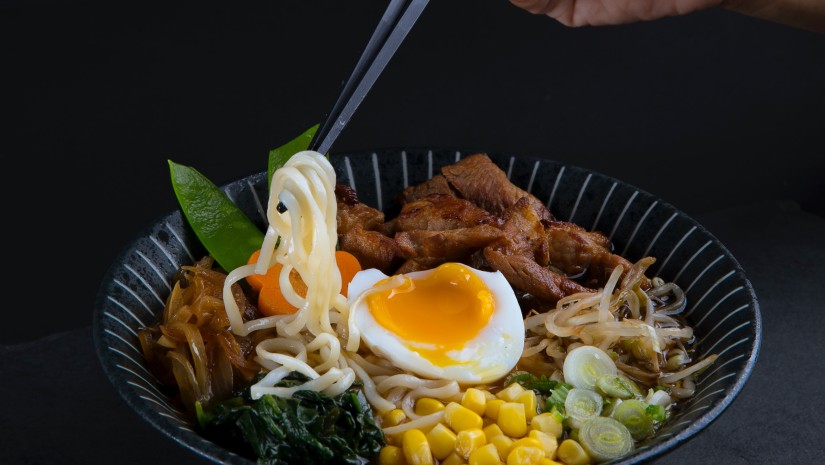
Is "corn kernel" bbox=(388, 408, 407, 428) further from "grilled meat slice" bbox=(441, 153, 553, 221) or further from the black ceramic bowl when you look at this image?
"grilled meat slice" bbox=(441, 153, 553, 221)

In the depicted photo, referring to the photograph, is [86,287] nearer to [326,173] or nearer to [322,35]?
[322,35]

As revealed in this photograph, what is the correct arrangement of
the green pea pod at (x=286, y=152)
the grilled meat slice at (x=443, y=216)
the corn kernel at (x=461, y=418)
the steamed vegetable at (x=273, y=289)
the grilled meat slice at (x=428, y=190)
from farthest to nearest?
the grilled meat slice at (x=428, y=190)
the green pea pod at (x=286, y=152)
the grilled meat slice at (x=443, y=216)
the steamed vegetable at (x=273, y=289)
the corn kernel at (x=461, y=418)

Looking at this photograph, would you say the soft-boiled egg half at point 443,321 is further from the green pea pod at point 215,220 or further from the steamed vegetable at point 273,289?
the green pea pod at point 215,220

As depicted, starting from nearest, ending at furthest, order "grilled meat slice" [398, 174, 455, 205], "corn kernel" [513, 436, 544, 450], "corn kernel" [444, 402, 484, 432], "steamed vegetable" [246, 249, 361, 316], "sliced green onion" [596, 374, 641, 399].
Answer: "corn kernel" [513, 436, 544, 450] → "corn kernel" [444, 402, 484, 432] → "sliced green onion" [596, 374, 641, 399] → "steamed vegetable" [246, 249, 361, 316] → "grilled meat slice" [398, 174, 455, 205]

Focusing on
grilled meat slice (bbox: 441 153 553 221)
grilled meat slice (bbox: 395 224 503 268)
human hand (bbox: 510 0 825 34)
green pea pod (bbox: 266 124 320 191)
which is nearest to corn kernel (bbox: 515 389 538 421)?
grilled meat slice (bbox: 395 224 503 268)

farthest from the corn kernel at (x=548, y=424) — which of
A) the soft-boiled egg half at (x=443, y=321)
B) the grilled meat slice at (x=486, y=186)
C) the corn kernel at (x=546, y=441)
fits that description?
the grilled meat slice at (x=486, y=186)

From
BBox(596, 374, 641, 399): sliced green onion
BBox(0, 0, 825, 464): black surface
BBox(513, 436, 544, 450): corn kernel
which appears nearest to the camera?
BBox(513, 436, 544, 450): corn kernel
